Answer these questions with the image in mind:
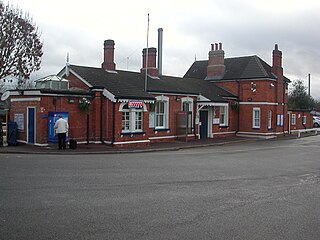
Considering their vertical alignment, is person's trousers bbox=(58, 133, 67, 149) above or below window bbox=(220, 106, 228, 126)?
below

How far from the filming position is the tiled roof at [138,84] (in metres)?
23.6

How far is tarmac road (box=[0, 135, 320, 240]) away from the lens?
643 cm

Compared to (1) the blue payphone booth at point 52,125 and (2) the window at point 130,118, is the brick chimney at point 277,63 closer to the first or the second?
(2) the window at point 130,118

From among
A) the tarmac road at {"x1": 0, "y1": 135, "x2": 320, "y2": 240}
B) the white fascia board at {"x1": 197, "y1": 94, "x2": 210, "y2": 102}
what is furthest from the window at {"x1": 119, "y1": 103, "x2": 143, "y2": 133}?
the tarmac road at {"x1": 0, "y1": 135, "x2": 320, "y2": 240}

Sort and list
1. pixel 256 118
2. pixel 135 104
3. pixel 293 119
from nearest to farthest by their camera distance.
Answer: pixel 135 104
pixel 256 118
pixel 293 119

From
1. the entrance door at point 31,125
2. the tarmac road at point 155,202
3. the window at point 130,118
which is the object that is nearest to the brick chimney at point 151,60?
the window at point 130,118

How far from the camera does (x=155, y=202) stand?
8500 mm

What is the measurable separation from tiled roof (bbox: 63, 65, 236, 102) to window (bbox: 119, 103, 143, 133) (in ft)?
2.51

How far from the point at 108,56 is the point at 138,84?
3.12 metres

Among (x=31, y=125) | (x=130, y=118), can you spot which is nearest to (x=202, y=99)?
(x=130, y=118)

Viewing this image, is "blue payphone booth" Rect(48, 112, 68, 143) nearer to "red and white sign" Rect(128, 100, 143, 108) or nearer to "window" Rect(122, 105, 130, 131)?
"window" Rect(122, 105, 130, 131)

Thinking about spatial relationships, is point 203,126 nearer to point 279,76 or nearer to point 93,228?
point 279,76

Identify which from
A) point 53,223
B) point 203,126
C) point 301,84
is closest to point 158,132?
point 203,126

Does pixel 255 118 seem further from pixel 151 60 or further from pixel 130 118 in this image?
pixel 130 118
